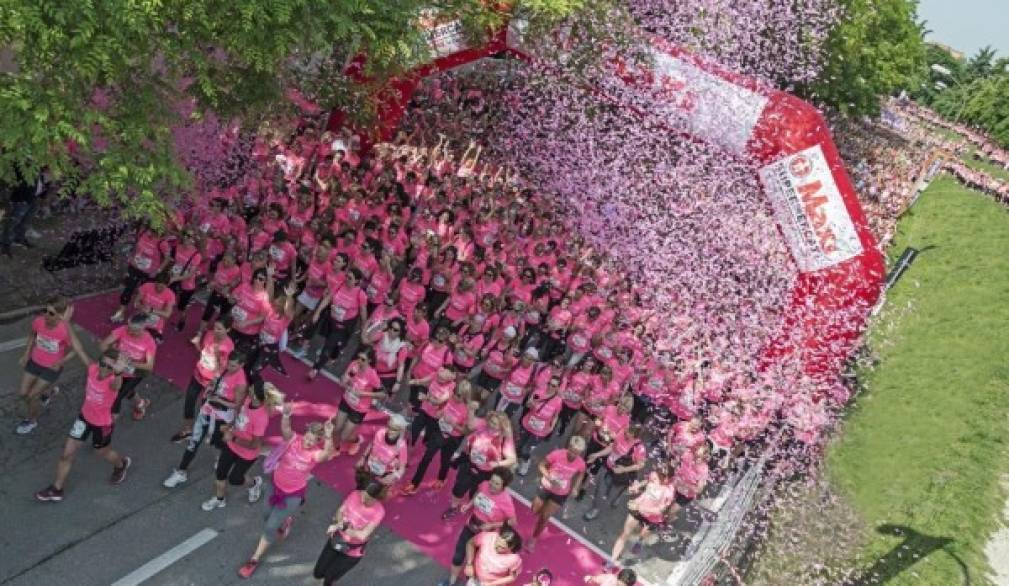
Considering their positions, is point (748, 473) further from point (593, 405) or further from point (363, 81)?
point (363, 81)

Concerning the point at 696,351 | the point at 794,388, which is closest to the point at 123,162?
the point at 696,351

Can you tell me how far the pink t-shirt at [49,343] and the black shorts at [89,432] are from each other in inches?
34.4

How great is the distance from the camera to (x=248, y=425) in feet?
24.4

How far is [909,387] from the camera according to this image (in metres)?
17.2

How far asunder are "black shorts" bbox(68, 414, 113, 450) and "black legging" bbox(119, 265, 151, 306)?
3.14 meters

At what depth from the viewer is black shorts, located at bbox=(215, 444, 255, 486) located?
7629mm

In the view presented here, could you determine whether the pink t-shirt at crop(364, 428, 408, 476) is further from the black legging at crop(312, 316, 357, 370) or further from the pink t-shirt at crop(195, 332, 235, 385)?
the black legging at crop(312, 316, 357, 370)

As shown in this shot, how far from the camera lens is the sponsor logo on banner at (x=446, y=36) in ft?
45.4

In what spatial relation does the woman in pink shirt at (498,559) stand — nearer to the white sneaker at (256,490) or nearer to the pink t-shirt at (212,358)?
the white sneaker at (256,490)

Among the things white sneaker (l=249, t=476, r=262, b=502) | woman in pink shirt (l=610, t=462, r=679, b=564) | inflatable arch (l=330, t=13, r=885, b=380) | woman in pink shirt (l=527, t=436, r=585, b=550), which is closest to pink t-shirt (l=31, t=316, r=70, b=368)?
white sneaker (l=249, t=476, r=262, b=502)

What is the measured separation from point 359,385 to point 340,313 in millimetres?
1780

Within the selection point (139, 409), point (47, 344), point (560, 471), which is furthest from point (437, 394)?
point (47, 344)

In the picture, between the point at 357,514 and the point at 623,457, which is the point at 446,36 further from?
the point at 357,514

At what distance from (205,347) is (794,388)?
8.19 metres
